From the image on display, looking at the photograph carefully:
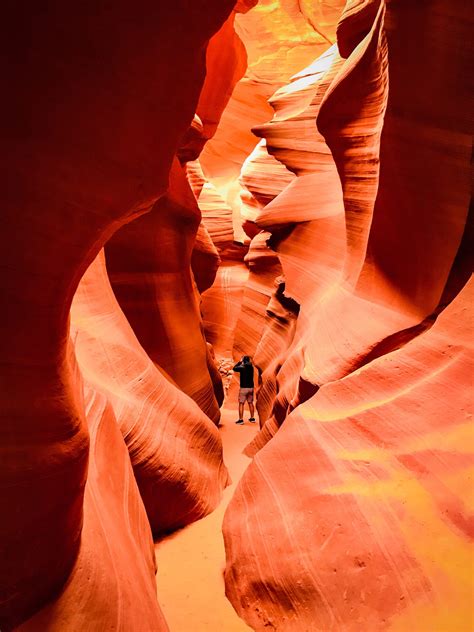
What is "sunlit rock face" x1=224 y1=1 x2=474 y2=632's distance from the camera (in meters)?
1.93

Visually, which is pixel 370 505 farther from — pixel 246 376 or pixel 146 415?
pixel 246 376

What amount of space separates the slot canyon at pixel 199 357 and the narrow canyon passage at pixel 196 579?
1 centimetres

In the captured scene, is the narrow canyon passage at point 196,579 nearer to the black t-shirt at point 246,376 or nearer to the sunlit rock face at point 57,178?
the sunlit rock face at point 57,178

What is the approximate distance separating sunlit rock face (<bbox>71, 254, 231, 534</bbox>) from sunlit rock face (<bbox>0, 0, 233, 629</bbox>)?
1.54 m

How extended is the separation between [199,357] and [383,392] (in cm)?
322

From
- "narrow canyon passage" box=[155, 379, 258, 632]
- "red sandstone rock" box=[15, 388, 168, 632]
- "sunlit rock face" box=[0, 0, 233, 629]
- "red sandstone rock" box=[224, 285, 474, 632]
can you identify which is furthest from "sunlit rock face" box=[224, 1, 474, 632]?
"sunlit rock face" box=[0, 0, 233, 629]

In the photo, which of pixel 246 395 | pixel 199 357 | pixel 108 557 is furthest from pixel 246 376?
pixel 108 557

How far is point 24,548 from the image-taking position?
1.48 metres

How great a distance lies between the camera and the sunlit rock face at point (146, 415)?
3180mm

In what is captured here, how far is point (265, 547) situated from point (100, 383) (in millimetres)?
1466

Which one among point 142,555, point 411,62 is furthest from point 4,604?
point 411,62

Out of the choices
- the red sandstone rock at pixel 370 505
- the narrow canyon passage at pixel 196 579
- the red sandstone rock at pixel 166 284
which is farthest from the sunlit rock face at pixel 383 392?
the red sandstone rock at pixel 166 284

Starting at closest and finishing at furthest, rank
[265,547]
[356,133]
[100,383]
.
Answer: [265,547], [100,383], [356,133]

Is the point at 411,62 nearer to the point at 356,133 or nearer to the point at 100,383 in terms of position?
the point at 356,133
